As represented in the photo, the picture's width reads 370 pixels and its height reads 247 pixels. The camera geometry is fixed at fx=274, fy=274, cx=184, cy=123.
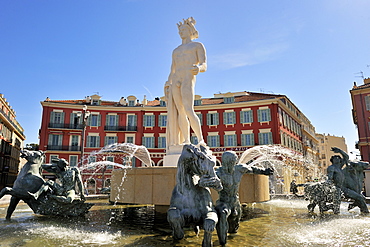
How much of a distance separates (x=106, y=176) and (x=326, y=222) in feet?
101

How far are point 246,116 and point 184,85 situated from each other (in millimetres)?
27356

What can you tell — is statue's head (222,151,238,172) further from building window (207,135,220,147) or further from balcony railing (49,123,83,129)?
balcony railing (49,123,83,129)

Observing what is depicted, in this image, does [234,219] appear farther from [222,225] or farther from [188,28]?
[188,28]

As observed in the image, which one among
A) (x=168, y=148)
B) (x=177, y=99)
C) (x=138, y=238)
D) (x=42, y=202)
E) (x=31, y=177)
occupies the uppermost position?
(x=177, y=99)

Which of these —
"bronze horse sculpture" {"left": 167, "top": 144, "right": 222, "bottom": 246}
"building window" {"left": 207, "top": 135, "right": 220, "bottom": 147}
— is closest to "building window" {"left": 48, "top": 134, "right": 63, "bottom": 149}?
"building window" {"left": 207, "top": 135, "right": 220, "bottom": 147}

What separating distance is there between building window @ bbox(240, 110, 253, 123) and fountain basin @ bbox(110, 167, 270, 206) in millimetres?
27857

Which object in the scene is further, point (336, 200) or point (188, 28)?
point (188, 28)

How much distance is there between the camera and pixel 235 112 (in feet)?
113

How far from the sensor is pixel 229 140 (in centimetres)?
3425

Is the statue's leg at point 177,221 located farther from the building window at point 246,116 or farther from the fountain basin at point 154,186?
the building window at point 246,116

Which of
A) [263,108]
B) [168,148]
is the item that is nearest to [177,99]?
[168,148]

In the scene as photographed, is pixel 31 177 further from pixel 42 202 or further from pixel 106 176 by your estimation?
pixel 106 176

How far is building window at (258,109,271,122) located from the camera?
32656mm

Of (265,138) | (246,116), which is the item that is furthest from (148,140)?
(265,138)
